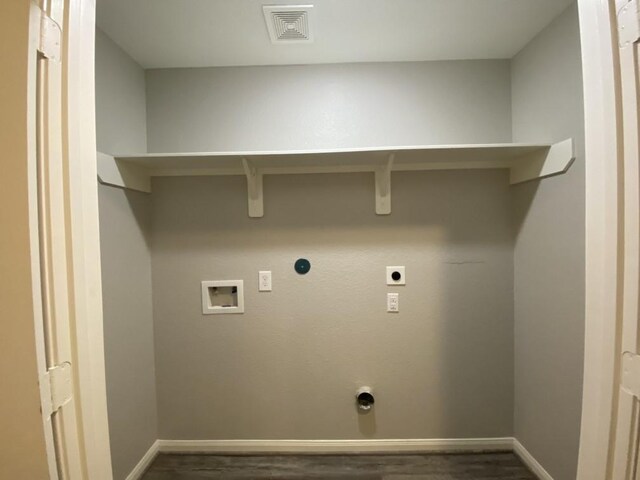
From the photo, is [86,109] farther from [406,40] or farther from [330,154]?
[406,40]

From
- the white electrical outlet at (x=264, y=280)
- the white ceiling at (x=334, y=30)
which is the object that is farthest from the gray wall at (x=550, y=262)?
the white electrical outlet at (x=264, y=280)

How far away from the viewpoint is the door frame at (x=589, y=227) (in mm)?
587

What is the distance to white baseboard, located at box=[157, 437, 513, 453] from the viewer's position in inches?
70.1

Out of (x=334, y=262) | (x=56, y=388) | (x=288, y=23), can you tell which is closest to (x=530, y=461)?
(x=334, y=262)

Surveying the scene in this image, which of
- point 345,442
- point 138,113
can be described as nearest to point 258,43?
point 138,113

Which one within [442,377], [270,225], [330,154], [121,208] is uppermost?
[330,154]

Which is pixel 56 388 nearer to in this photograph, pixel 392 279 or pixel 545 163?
pixel 392 279

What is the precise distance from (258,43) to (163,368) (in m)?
2.10

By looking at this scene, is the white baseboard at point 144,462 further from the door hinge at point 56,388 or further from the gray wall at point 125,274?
the door hinge at point 56,388

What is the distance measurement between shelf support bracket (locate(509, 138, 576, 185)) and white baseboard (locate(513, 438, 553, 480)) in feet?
5.42

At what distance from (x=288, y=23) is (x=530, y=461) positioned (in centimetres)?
283

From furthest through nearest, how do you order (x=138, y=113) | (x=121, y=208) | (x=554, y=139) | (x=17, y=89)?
(x=138, y=113), (x=121, y=208), (x=554, y=139), (x=17, y=89)

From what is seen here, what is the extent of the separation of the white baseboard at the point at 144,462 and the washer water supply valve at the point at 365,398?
1362 millimetres

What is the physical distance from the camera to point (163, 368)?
71.4 inches
